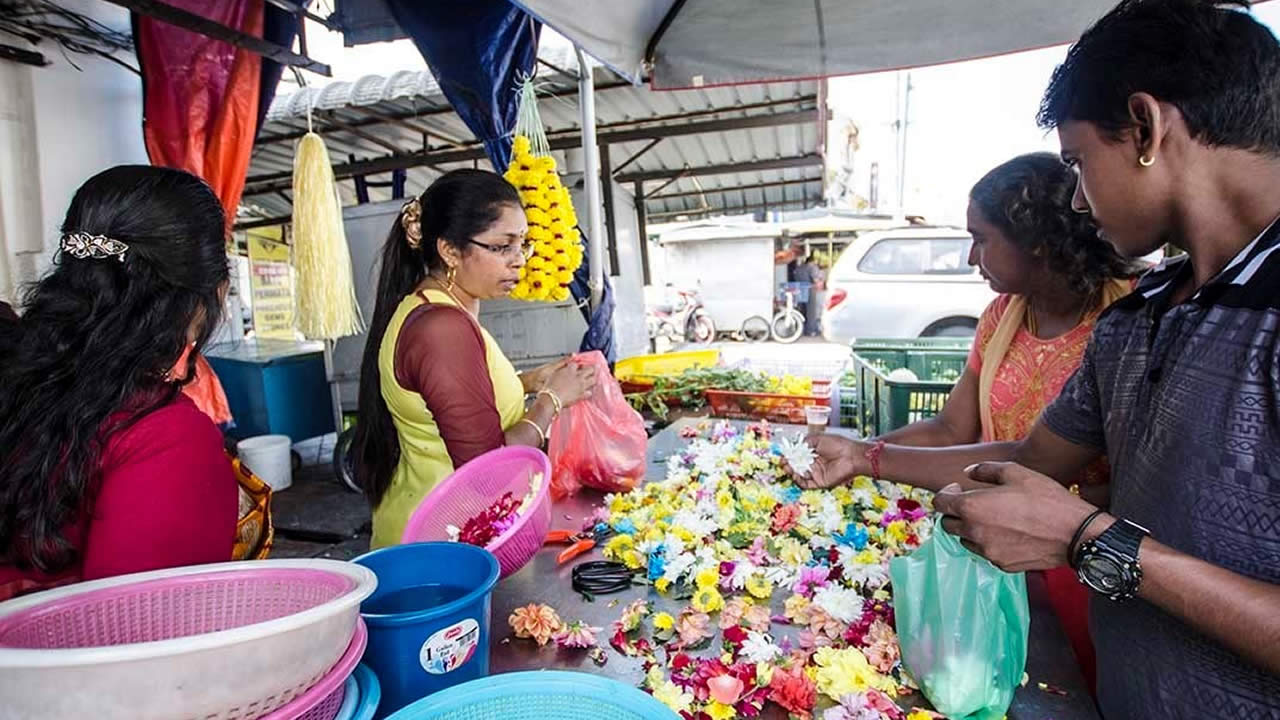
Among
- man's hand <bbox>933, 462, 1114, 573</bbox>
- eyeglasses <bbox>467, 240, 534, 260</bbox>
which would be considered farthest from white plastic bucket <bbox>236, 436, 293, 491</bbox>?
man's hand <bbox>933, 462, 1114, 573</bbox>

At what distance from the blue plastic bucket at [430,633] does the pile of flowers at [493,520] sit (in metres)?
0.21

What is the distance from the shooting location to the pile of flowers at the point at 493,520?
1.50 m

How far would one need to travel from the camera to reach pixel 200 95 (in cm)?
369

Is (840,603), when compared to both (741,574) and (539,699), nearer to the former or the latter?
(741,574)

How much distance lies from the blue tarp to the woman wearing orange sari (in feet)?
8.14

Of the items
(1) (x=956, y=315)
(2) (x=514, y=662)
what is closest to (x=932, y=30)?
(2) (x=514, y=662)

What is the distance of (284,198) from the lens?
9273 mm

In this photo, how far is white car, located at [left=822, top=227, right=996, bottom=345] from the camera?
9398 millimetres

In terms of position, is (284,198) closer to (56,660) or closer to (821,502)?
(821,502)

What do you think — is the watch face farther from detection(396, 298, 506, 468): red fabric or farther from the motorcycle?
the motorcycle

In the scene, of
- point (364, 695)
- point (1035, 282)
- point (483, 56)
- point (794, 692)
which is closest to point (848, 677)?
point (794, 692)

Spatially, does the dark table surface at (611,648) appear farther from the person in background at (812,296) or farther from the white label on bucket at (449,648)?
the person in background at (812,296)

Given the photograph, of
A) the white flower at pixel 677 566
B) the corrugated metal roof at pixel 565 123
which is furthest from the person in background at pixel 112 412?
the corrugated metal roof at pixel 565 123

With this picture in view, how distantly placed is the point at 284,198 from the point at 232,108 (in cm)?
627
